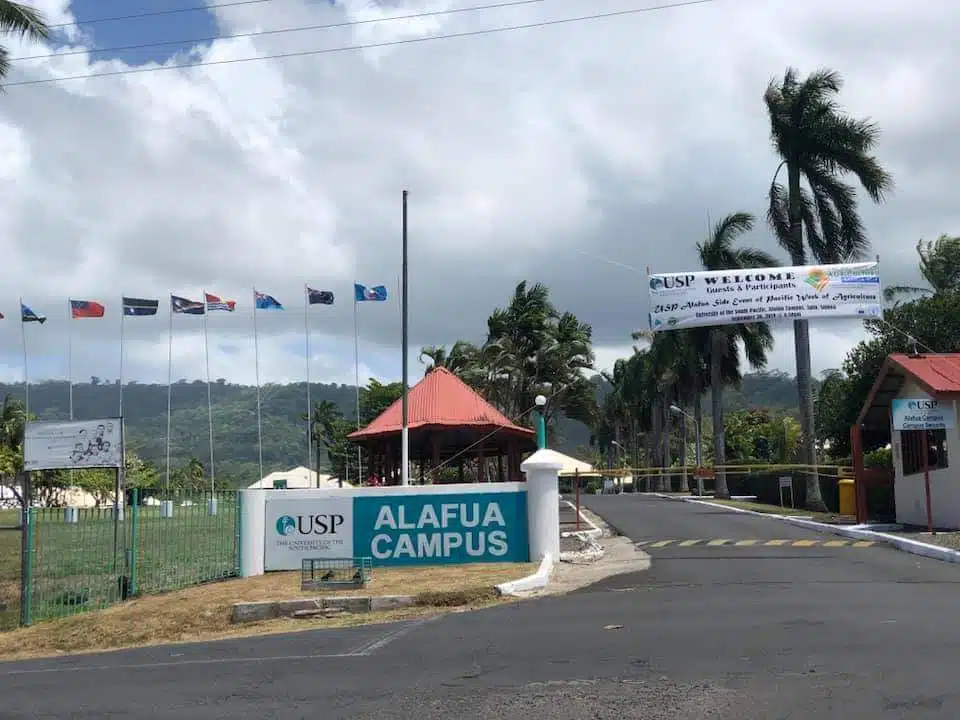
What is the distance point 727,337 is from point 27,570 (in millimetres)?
38937

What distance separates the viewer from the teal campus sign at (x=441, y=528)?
63.3 feet

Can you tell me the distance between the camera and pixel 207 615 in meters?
15.2

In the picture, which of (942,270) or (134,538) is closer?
(134,538)

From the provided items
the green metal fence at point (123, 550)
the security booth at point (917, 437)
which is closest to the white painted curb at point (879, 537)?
the security booth at point (917, 437)

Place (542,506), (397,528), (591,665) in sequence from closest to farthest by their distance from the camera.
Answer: (591,665) → (542,506) → (397,528)

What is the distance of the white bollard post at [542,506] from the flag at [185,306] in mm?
31911

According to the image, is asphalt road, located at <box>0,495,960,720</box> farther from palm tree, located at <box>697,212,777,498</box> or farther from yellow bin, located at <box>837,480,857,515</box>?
palm tree, located at <box>697,212,777,498</box>

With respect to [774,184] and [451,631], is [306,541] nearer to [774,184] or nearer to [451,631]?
[451,631]

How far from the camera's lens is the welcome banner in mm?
28750

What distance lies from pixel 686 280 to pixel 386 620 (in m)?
17.1

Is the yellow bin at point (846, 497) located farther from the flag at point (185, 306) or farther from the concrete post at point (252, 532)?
the flag at point (185, 306)

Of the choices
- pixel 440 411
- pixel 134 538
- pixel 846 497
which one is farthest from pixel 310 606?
pixel 846 497

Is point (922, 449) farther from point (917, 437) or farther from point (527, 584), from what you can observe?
point (527, 584)

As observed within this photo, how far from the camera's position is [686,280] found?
2873cm
